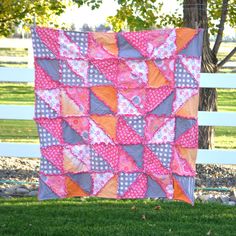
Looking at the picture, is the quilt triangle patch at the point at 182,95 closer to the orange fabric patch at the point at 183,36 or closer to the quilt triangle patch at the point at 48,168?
the orange fabric patch at the point at 183,36

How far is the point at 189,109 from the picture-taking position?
6414 millimetres

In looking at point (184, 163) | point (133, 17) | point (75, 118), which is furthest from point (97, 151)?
point (133, 17)

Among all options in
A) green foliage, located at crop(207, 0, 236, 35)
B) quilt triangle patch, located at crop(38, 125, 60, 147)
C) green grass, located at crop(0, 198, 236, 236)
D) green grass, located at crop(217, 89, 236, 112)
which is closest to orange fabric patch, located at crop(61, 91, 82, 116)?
quilt triangle patch, located at crop(38, 125, 60, 147)

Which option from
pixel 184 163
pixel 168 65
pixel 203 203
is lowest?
pixel 203 203

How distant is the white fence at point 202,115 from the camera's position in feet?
23.5

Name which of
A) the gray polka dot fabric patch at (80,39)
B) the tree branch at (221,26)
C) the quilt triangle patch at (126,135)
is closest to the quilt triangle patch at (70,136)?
the quilt triangle patch at (126,135)

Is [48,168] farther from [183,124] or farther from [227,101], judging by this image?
[227,101]

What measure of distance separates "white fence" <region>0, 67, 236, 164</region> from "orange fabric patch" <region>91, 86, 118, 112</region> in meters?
0.95

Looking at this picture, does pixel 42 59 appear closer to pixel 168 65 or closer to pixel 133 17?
pixel 168 65

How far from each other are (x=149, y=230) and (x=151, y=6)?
173 inches

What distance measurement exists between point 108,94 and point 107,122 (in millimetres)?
236

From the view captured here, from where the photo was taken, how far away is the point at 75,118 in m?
6.47

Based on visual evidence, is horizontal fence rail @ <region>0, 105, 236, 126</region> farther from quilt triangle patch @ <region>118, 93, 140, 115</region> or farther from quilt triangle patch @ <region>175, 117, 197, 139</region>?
quilt triangle patch @ <region>118, 93, 140, 115</region>

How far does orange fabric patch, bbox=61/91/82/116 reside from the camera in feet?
21.2
